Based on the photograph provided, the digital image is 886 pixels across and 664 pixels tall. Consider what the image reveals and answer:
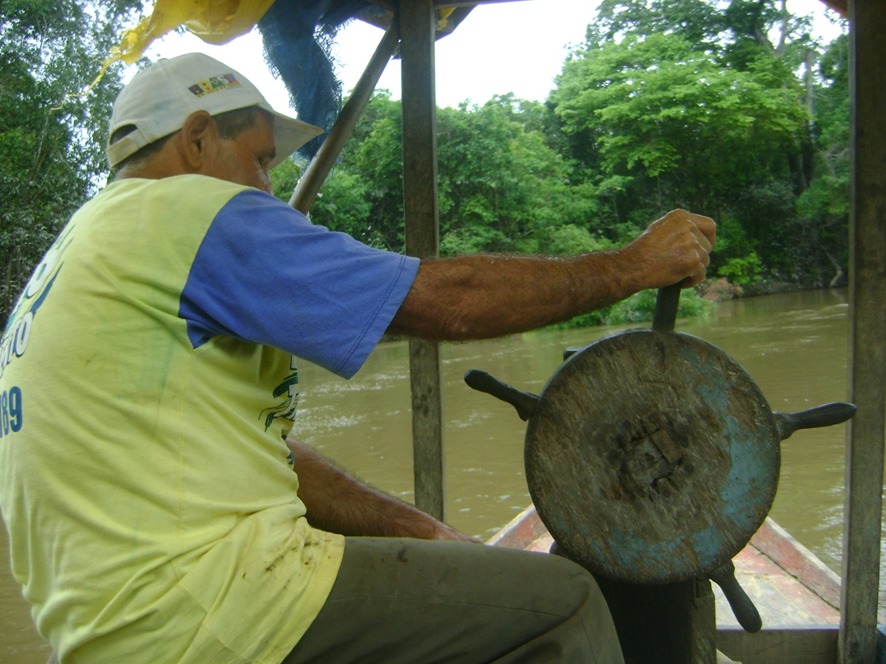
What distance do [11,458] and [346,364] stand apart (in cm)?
49

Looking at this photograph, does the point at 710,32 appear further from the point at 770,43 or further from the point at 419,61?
the point at 419,61

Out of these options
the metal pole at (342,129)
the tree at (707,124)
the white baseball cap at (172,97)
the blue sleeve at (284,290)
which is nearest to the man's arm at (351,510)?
the blue sleeve at (284,290)

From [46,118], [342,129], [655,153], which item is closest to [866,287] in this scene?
[342,129]

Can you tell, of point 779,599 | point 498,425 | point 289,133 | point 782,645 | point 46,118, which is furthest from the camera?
point 46,118

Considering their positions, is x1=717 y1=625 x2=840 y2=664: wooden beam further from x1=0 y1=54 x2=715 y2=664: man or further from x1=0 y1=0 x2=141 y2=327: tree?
x1=0 y1=0 x2=141 y2=327: tree

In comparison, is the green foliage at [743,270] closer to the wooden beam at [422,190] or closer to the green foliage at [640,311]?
the green foliage at [640,311]

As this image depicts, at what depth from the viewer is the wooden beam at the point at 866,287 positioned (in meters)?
2.28

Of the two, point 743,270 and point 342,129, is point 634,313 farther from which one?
point 342,129

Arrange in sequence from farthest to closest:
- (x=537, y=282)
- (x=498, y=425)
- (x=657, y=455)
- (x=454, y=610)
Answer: (x=498, y=425)
(x=657, y=455)
(x=537, y=282)
(x=454, y=610)

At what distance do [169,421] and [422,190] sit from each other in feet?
5.09

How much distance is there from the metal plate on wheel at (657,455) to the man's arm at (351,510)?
1.01 feet

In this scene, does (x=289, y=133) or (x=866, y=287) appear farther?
(x=866, y=287)

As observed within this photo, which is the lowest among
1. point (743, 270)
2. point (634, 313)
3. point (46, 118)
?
point (634, 313)

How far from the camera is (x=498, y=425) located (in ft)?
29.3
